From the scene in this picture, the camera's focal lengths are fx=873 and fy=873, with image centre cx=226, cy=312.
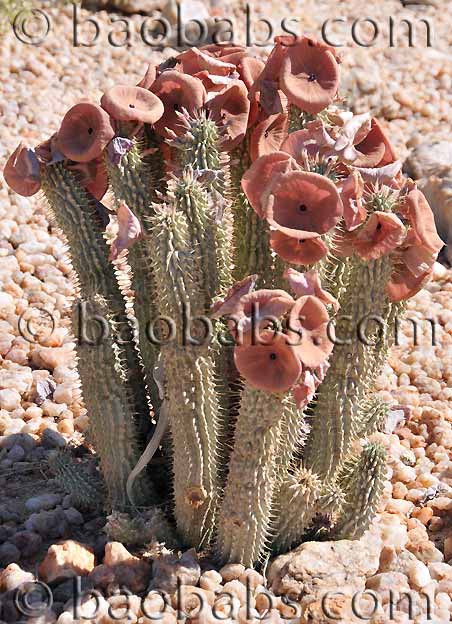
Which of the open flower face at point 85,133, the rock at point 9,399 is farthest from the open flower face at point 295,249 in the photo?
the rock at point 9,399

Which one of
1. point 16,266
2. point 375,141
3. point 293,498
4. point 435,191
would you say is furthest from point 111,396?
point 435,191

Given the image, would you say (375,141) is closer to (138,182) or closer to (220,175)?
(220,175)

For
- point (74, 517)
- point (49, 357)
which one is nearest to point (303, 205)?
point (74, 517)

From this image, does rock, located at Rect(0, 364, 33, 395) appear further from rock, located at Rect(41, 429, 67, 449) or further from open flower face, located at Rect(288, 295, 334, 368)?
open flower face, located at Rect(288, 295, 334, 368)

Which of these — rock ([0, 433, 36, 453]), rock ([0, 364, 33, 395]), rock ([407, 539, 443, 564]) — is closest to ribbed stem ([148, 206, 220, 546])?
rock ([407, 539, 443, 564])

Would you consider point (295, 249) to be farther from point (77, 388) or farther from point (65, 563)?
point (77, 388)

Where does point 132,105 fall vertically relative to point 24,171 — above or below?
above

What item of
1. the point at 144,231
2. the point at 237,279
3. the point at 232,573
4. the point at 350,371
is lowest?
the point at 232,573

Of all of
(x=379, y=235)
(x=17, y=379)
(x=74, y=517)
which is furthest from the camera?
(x=17, y=379)
